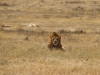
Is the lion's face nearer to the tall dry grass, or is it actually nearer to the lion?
the lion

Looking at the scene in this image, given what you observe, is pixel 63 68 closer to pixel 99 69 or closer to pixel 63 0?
pixel 99 69

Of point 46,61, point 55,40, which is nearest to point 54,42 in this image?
point 55,40

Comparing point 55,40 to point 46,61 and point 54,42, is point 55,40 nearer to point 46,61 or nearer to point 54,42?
point 54,42

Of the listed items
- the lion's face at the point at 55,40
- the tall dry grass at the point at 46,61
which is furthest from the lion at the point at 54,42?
the tall dry grass at the point at 46,61

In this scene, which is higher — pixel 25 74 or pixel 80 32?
pixel 25 74

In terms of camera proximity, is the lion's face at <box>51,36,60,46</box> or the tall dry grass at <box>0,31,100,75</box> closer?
the tall dry grass at <box>0,31,100,75</box>

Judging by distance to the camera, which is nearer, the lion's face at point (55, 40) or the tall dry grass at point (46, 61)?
the tall dry grass at point (46, 61)

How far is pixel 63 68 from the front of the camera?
1210cm

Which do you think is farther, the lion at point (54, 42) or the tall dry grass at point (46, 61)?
the lion at point (54, 42)

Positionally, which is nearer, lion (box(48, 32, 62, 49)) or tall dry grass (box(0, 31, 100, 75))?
tall dry grass (box(0, 31, 100, 75))

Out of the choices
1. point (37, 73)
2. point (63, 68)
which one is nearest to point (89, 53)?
point (63, 68)

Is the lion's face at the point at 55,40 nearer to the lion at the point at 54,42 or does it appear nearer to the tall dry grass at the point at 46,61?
the lion at the point at 54,42

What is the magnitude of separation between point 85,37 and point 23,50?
16144 mm

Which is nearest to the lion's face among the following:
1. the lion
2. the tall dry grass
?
the lion
